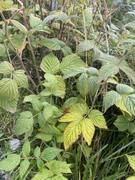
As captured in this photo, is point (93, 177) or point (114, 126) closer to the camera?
point (93, 177)

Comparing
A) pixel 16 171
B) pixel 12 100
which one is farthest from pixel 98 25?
pixel 16 171

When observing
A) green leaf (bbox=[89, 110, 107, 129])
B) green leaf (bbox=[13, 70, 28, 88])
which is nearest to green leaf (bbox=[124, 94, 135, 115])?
green leaf (bbox=[89, 110, 107, 129])

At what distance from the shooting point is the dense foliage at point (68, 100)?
1.32 m

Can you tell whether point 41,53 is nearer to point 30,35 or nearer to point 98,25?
point 30,35

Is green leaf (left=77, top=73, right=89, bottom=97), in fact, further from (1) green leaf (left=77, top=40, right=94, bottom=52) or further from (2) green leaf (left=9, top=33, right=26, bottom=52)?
(2) green leaf (left=9, top=33, right=26, bottom=52)

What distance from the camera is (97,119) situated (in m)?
1.34

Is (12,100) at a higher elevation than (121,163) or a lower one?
higher

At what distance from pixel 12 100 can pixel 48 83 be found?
0.13m

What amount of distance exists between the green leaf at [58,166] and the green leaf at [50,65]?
329 millimetres

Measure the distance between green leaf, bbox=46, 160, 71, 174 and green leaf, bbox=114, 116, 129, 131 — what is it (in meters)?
0.24

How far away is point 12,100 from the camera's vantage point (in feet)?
4.48

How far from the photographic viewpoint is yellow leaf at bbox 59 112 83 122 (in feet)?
4.36

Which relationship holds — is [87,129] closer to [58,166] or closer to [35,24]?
[58,166]

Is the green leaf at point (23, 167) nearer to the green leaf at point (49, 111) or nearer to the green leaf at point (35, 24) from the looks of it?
the green leaf at point (49, 111)
